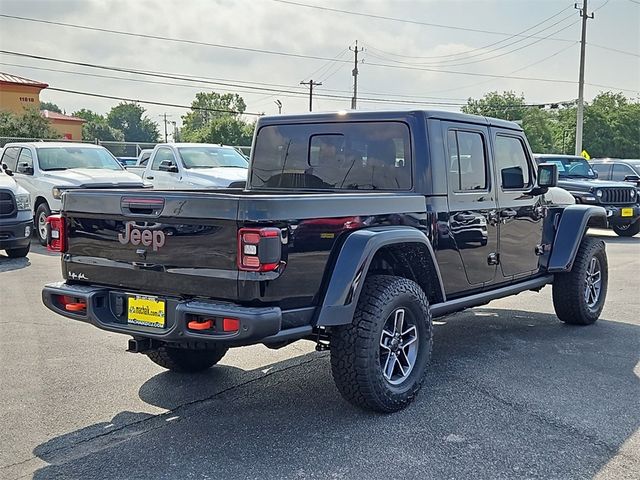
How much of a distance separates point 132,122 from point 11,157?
116387 mm

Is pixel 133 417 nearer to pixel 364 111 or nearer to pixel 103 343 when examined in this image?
pixel 103 343

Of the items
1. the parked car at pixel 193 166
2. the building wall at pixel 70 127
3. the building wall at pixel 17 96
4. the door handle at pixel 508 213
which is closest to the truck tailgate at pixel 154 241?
the door handle at pixel 508 213

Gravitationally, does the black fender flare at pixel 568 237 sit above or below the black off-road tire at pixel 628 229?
above

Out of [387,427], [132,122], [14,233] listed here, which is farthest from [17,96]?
[132,122]

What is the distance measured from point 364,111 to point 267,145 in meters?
0.94

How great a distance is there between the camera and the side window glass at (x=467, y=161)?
16.3 ft

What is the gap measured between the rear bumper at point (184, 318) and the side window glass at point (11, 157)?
32.7 ft

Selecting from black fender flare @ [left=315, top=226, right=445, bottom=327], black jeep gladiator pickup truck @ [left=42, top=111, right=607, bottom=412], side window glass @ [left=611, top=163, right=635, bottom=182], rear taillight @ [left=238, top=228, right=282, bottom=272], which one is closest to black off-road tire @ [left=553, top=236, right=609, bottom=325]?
black jeep gladiator pickup truck @ [left=42, top=111, right=607, bottom=412]

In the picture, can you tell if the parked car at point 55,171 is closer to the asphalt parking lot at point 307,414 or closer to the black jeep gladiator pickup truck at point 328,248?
the asphalt parking lot at point 307,414

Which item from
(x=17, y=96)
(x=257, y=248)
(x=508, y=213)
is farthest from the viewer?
(x=17, y=96)

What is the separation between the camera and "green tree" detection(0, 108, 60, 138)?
3419 cm

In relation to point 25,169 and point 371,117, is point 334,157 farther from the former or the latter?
point 25,169

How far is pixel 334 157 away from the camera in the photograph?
16.8 ft

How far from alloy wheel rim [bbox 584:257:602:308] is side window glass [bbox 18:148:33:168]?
33.3ft
